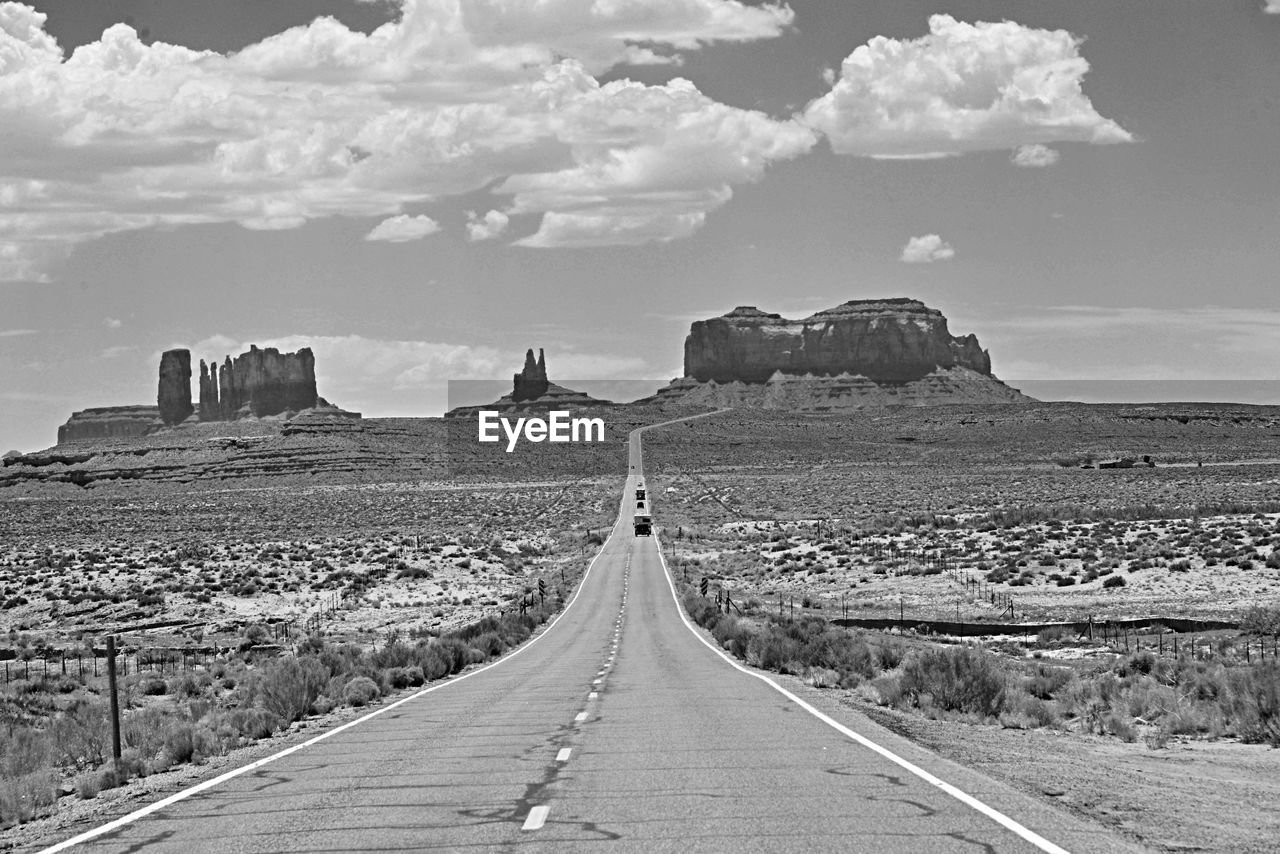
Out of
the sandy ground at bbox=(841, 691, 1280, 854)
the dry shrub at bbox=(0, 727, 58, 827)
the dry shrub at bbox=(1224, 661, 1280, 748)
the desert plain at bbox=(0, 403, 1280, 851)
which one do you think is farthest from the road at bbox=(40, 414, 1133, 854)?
the dry shrub at bbox=(1224, 661, 1280, 748)

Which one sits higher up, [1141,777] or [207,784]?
[207,784]

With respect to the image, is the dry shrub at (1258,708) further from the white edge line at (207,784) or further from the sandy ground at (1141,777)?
the white edge line at (207,784)

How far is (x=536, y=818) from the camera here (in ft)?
31.8

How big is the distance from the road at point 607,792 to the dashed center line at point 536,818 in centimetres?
1

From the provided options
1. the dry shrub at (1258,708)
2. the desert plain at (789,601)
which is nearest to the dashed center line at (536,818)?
the desert plain at (789,601)

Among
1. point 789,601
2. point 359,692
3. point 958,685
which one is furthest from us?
point 789,601

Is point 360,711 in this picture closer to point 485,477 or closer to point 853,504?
point 853,504

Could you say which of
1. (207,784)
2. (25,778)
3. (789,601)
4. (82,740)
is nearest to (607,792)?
(207,784)

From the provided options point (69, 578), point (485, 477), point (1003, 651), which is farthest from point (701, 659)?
point (485, 477)

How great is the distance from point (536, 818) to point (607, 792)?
1.25 meters

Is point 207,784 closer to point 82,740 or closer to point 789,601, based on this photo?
point 82,740

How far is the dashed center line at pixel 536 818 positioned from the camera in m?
9.37

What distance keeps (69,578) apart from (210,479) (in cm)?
9856

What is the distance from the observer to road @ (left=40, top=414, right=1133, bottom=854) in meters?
8.96
